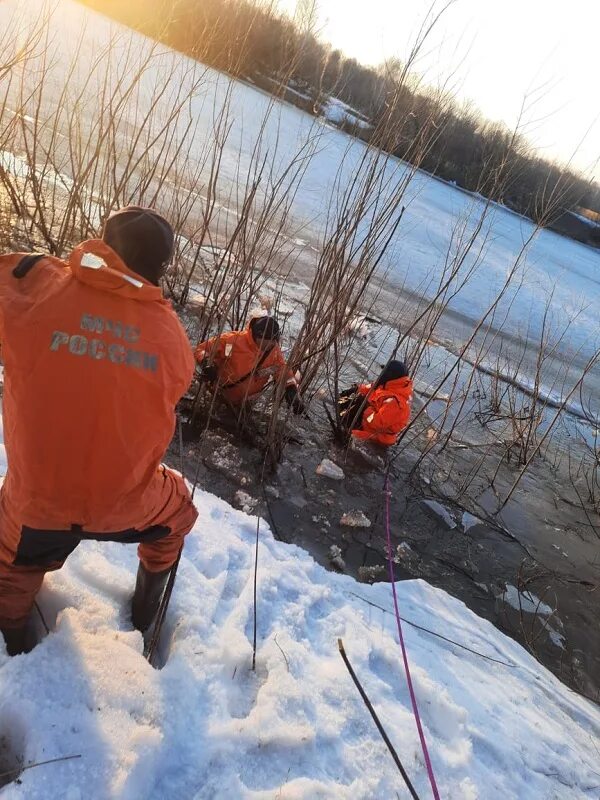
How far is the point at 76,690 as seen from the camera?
1.44m

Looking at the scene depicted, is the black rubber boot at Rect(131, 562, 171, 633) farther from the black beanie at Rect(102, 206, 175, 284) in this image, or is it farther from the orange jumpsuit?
the black beanie at Rect(102, 206, 175, 284)

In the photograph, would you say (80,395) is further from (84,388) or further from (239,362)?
(239,362)

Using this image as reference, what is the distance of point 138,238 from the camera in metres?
1.27

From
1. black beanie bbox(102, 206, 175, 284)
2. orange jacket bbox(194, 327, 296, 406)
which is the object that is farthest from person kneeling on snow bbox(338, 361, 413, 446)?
black beanie bbox(102, 206, 175, 284)

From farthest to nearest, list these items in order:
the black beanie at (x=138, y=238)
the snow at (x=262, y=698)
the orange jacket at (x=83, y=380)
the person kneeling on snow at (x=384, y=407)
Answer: the person kneeling on snow at (x=384, y=407) → the snow at (x=262, y=698) → the black beanie at (x=138, y=238) → the orange jacket at (x=83, y=380)

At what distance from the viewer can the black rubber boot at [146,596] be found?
67.1 inches

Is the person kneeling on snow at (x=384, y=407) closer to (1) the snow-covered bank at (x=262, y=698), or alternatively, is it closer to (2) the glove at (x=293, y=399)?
(2) the glove at (x=293, y=399)

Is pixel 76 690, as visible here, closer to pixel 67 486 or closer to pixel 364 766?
pixel 67 486

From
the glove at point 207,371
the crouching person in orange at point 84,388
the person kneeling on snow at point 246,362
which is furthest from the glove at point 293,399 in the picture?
the crouching person in orange at point 84,388

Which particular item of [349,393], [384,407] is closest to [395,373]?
[384,407]

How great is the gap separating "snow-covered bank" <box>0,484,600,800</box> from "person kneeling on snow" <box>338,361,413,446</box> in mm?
1713

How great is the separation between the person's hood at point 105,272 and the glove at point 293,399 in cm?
244

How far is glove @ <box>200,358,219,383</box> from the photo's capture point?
11.5 feet

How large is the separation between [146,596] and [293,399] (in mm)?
2124
